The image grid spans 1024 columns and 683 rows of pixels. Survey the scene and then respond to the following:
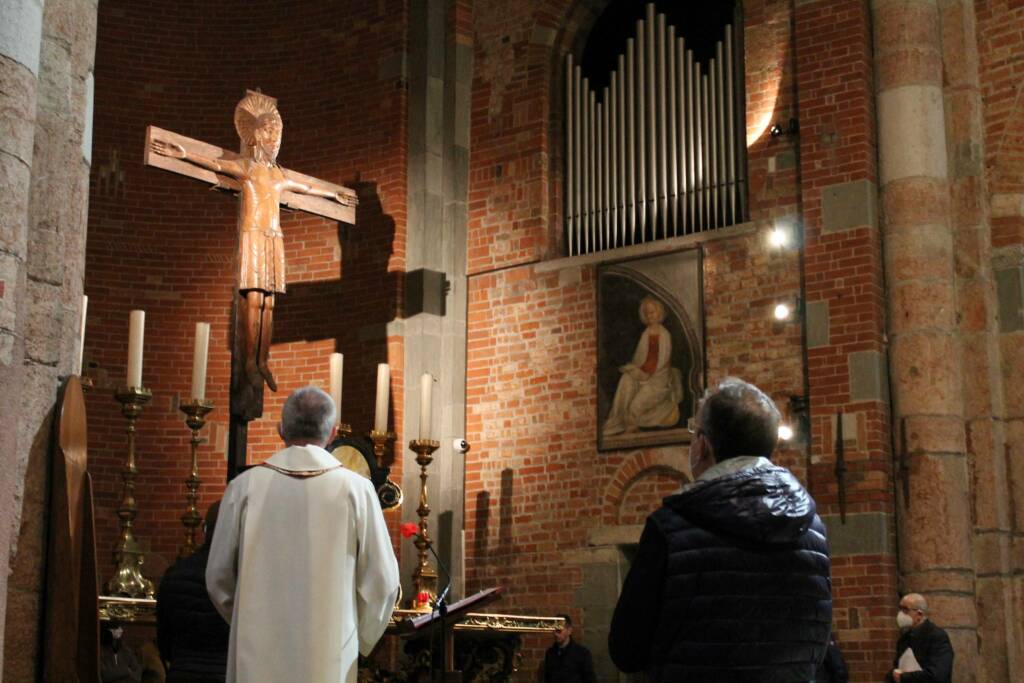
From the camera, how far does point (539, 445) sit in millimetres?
11422

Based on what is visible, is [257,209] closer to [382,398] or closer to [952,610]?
[382,398]

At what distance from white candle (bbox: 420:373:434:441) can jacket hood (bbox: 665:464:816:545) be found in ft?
23.7

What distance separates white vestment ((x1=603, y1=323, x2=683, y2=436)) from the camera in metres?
10.7

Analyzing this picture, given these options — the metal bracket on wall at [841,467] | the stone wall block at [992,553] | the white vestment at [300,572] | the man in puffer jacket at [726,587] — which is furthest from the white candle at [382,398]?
the man in puffer jacket at [726,587]

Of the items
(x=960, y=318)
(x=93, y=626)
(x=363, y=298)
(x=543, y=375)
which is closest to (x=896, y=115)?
(x=960, y=318)

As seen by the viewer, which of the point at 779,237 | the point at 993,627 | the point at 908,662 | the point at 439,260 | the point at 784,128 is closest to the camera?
the point at 908,662

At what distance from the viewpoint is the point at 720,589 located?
3.24 m

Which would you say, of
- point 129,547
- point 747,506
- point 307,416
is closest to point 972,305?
point 129,547

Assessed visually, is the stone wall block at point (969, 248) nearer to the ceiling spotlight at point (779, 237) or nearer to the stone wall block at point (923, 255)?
the stone wall block at point (923, 255)

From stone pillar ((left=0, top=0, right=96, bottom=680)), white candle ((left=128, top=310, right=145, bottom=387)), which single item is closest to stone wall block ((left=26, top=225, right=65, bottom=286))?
stone pillar ((left=0, top=0, right=96, bottom=680))

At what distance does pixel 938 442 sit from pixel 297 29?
22.7 ft

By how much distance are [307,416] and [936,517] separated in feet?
20.2

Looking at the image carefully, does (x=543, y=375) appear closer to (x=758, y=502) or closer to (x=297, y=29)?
(x=297, y=29)

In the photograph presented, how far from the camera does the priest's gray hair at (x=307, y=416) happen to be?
14.8ft
